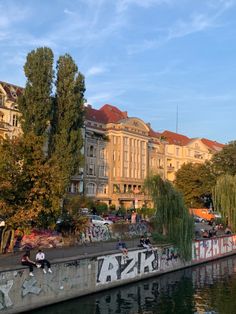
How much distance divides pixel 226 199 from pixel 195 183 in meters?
35.8

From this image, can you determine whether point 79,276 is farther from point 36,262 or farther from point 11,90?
point 11,90

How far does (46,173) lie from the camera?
27812 millimetres

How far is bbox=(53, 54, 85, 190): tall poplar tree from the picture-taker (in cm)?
4631

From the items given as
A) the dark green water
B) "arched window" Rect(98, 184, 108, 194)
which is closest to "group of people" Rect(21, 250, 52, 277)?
the dark green water

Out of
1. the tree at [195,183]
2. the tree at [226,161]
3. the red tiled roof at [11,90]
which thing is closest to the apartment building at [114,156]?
the tree at [195,183]

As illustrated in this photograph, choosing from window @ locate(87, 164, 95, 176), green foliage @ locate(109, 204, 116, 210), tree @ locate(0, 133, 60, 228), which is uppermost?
window @ locate(87, 164, 95, 176)

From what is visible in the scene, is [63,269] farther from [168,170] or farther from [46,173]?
[168,170]

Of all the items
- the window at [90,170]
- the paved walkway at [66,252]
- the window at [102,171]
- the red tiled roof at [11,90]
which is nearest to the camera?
the paved walkway at [66,252]

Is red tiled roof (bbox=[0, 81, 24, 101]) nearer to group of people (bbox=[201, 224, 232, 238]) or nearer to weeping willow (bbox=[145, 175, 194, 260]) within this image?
weeping willow (bbox=[145, 175, 194, 260])

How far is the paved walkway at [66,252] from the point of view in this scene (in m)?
26.1

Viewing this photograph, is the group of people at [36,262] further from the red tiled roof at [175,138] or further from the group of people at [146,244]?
the red tiled roof at [175,138]

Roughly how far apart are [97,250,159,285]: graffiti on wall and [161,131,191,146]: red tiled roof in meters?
75.9

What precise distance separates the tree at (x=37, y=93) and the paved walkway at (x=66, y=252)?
15.6 meters

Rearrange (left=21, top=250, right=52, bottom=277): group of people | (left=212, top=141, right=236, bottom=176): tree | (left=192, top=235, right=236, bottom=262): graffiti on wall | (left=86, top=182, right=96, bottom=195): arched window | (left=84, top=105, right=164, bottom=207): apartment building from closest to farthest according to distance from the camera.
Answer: (left=21, top=250, right=52, bottom=277): group of people
(left=192, top=235, right=236, bottom=262): graffiti on wall
(left=86, top=182, right=96, bottom=195): arched window
(left=212, top=141, right=236, bottom=176): tree
(left=84, top=105, right=164, bottom=207): apartment building
